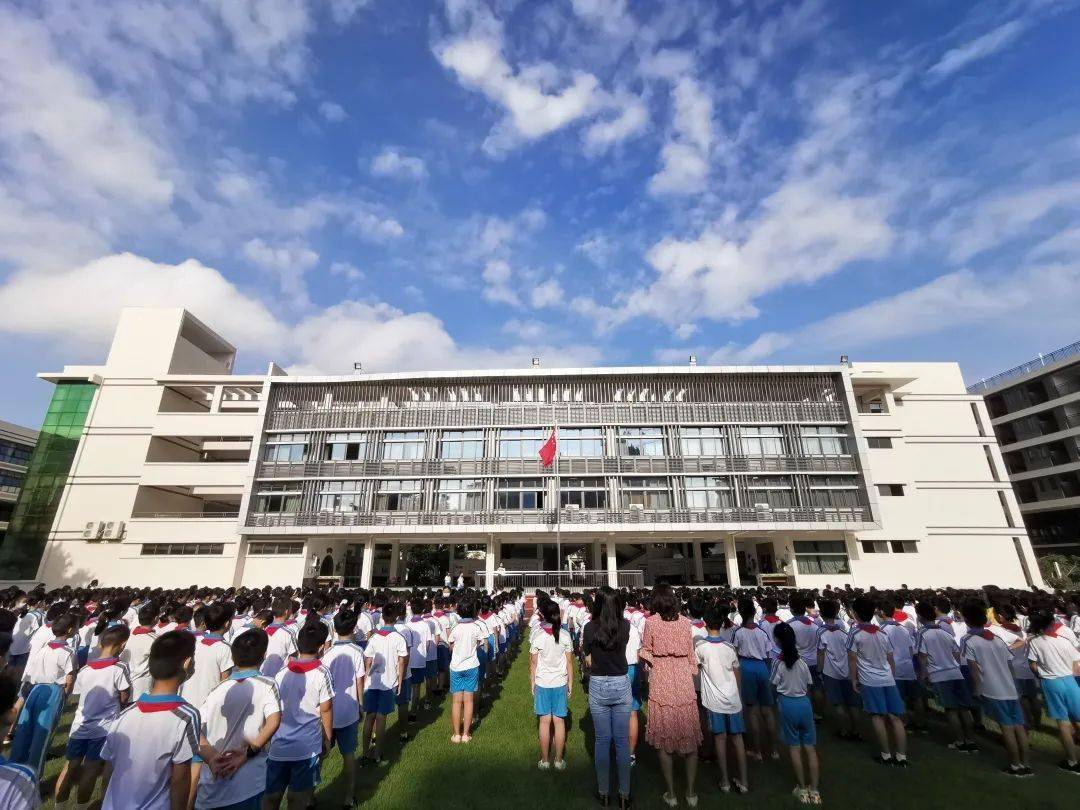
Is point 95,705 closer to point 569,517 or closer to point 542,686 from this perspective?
point 542,686

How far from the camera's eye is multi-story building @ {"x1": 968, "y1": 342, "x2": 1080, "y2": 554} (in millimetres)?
40406

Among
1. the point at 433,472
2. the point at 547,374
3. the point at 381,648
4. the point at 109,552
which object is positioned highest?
the point at 547,374

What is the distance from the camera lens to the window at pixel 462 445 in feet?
104

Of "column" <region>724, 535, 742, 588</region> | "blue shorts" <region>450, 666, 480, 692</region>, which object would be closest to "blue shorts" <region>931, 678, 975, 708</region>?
"blue shorts" <region>450, 666, 480, 692</region>

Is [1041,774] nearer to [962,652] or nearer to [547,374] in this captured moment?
[962,652]

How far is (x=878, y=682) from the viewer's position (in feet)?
21.5

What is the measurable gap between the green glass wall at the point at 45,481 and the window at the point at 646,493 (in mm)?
34578

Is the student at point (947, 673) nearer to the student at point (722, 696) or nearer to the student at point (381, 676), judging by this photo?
the student at point (722, 696)

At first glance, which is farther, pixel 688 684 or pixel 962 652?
pixel 962 652

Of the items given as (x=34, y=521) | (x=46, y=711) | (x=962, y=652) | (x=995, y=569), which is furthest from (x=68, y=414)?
(x=995, y=569)

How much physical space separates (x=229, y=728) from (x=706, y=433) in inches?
1192

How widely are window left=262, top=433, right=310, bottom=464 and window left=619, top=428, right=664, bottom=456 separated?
64.6 feet

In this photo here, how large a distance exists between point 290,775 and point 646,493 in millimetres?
27332

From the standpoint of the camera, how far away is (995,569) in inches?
1244
